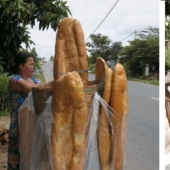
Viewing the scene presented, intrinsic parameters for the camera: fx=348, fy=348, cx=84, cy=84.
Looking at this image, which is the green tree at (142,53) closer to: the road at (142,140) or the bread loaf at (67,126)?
the road at (142,140)

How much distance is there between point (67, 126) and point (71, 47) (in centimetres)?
40

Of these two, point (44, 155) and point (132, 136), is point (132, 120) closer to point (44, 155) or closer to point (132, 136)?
point (132, 136)

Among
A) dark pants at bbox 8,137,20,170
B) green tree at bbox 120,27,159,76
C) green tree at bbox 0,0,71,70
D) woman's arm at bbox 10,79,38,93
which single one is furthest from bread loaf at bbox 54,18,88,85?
green tree at bbox 120,27,159,76

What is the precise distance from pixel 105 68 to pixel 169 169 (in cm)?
74

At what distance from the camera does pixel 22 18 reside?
14.5ft

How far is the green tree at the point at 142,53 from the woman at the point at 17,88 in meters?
21.1

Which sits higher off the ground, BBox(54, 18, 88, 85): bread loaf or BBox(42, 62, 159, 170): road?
BBox(54, 18, 88, 85): bread loaf

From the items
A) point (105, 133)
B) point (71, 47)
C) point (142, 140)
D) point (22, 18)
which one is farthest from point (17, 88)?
point (142, 140)

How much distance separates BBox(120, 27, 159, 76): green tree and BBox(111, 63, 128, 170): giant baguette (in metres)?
21.8

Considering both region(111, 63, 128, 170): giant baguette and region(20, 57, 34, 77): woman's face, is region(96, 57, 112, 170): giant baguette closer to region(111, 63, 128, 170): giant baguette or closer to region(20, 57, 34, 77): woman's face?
region(111, 63, 128, 170): giant baguette

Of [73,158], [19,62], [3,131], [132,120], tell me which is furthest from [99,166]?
[132,120]

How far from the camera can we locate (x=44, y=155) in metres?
1.76

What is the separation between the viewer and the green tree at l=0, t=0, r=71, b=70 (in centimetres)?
413

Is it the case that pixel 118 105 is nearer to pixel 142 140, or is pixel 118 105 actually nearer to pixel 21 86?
pixel 21 86
